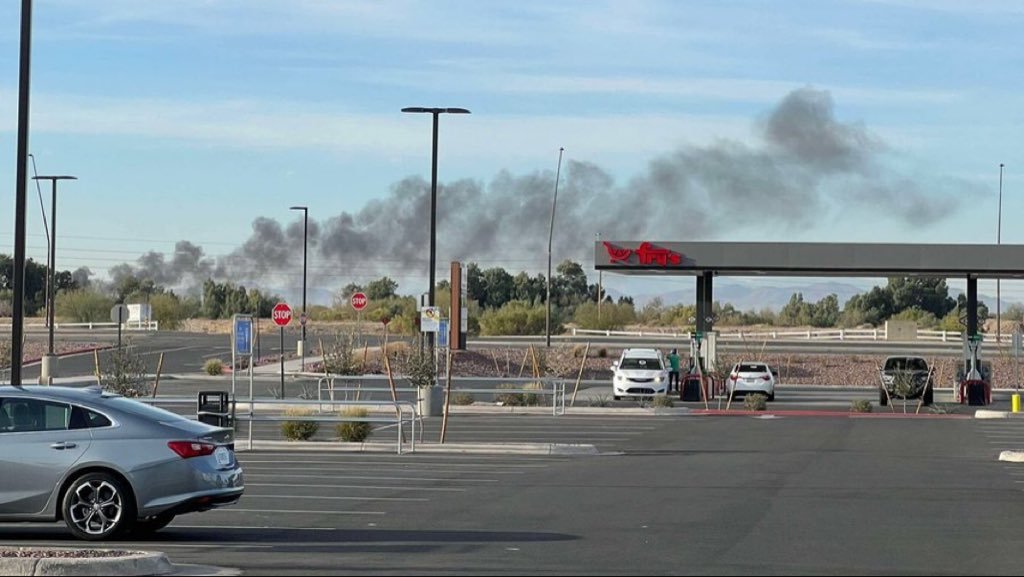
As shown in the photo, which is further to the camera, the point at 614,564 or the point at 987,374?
the point at 987,374

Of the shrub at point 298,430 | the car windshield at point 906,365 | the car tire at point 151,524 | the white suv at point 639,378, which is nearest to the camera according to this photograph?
the car tire at point 151,524

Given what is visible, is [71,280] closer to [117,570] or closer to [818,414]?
[818,414]

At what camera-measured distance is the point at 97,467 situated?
14.8 m

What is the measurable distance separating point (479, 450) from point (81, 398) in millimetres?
12914

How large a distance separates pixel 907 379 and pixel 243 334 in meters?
21.0

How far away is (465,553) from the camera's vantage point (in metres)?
14.2

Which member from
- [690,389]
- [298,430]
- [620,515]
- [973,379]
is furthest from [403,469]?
[973,379]

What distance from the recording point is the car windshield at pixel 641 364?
Result: 4762 cm

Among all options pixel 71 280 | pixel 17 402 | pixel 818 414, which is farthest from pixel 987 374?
pixel 71 280

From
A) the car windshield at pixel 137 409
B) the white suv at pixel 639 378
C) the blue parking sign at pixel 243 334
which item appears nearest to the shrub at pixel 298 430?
the blue parking sign at pixel 243 334

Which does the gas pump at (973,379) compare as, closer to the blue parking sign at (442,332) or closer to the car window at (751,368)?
the car window at (751,368)

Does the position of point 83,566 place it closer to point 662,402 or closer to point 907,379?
point 662,402

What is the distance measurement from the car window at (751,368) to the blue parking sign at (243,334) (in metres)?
20.5

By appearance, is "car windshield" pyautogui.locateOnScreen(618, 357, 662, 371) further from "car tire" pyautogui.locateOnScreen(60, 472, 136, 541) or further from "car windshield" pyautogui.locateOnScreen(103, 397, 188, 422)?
"car tire" pyautogui.locateOnScreen(60, 472, 136, 541)
